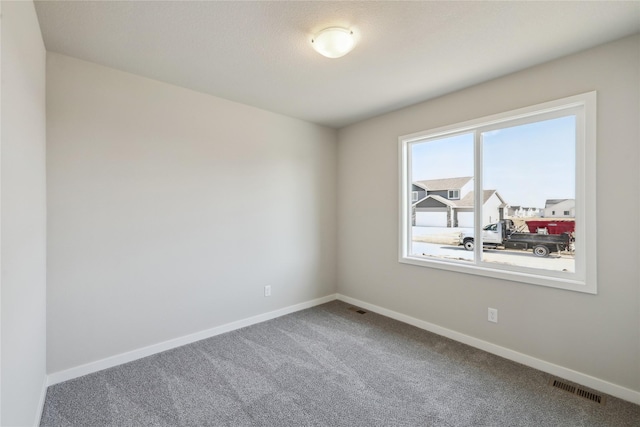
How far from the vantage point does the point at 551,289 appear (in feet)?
7.73

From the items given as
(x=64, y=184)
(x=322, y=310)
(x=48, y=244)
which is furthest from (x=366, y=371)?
(x=64, y=184)

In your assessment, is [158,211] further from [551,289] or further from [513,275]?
[551,289]

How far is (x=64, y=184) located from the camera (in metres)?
2.24

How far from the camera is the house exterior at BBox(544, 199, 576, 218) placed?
7.62 feet

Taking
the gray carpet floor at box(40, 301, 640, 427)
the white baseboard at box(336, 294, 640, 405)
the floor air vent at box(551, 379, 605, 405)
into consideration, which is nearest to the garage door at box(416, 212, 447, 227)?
the white baseboard at box(336, 294, 640, 405)

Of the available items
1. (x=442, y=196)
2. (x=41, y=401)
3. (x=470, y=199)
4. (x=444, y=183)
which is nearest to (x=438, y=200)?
(x=442, y=196)

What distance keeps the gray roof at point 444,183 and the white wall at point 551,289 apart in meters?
0.33

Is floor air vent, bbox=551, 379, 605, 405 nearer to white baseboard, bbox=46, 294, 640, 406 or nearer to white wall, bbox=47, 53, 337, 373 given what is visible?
white baseboard, bbox=46, 294, 640, 406

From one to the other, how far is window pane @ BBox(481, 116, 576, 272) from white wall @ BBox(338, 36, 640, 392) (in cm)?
21

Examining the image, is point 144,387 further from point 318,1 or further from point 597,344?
point 597,344

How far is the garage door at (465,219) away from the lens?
2.97 m

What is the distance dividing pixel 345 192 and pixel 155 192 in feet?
7.73

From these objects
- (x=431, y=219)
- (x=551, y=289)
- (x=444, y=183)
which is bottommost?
(x=551, y=289)

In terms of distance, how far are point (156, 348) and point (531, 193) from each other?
359 cm
